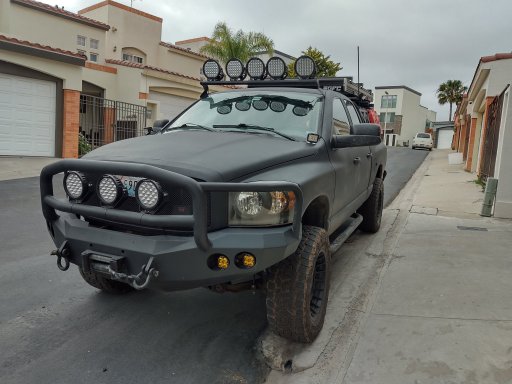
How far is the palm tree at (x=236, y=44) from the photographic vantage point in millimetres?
23812

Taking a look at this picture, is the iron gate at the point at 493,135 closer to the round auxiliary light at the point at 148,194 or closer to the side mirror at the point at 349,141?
the side mirror at the point at 349,141

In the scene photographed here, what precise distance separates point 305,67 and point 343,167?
147 cm

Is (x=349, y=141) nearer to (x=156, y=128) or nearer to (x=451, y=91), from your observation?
(x=156, y=128)

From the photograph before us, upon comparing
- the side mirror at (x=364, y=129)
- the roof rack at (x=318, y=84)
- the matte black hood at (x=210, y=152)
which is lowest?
the matte black hood at (x=210, y=152)

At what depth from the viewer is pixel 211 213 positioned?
2.58 m

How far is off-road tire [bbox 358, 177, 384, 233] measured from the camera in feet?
19.7

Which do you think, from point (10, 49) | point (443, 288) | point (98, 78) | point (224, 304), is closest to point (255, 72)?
point (224, 304)

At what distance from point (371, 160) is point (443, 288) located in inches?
79.6

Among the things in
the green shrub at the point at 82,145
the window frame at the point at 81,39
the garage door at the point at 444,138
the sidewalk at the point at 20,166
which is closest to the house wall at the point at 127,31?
the window frame at the point at 81,39

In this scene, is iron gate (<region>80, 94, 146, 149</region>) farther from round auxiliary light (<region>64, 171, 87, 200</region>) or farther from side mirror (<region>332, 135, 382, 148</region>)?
round auxiliary light (<region>64, 171, 87, 200</region>)

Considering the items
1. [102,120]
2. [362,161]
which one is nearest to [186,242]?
[362,161]

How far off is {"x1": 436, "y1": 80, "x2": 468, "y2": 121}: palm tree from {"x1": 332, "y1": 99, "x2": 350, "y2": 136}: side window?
62746 millimetres

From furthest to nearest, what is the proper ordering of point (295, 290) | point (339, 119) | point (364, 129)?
point (339, 119)
point (364, 129)
point (295, 290)

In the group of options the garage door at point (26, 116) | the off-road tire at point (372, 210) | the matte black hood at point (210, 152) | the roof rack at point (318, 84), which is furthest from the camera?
the garage door at point (26, 116)
